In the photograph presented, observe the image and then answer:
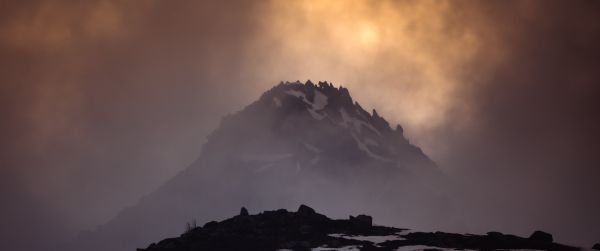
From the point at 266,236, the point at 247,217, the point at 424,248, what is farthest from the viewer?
the point at 247,217

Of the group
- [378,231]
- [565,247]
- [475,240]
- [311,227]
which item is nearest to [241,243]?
[311,227]

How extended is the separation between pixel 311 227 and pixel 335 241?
1316cm

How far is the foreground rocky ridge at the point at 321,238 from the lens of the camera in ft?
571

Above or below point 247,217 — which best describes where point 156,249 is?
below

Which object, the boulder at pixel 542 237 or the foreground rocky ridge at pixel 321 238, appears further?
the boulder at pixel 542 237

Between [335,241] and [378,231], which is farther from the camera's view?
[378,231]

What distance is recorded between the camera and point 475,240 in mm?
177250

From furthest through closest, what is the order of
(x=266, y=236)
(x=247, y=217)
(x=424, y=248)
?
(x=247, y=217)
(x=266, y=236)
(x=424, y=248)

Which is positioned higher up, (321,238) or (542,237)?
(542,237)

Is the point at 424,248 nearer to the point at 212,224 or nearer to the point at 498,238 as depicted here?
the point at 498,238

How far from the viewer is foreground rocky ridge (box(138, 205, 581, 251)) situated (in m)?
174

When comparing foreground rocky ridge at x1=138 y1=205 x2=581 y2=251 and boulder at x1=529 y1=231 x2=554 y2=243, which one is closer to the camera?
foreground rocky ridge at x1=138 y1=205 x2=581 y2=251

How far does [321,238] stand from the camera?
182125 mm

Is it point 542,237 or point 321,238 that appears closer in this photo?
point 542,237
